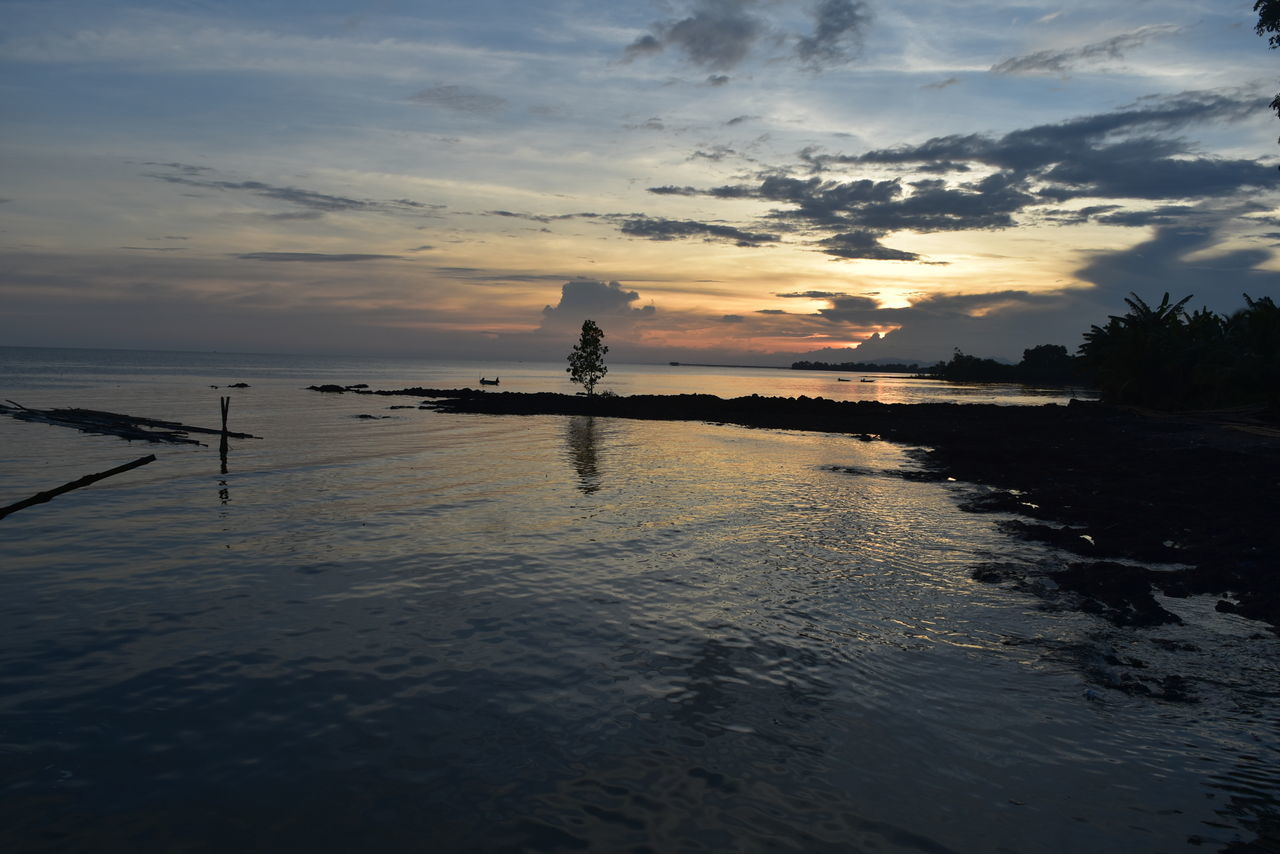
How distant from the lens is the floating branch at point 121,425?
40562 mm

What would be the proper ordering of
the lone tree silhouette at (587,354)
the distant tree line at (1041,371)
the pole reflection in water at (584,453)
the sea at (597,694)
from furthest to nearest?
the distant tree line at (1041,371)
the lone tree silhouette at (587,354)
the pole reflection in water at (584,453)
the sea at (597,694)

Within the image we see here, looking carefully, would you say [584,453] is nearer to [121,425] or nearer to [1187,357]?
[121,425]

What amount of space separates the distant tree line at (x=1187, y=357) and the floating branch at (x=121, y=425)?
59.6 m

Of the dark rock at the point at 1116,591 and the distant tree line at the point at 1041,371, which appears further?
the distant tree line at the point at 1041,371

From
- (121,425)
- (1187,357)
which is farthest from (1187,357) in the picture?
(121,425)

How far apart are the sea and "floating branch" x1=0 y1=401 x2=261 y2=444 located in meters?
20.9

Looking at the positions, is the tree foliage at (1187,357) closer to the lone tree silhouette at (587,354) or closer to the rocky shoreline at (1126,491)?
the rocky shoreline at (1126,491)

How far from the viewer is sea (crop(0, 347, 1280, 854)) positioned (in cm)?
752

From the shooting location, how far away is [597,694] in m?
10.5

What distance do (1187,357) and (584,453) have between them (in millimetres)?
49972

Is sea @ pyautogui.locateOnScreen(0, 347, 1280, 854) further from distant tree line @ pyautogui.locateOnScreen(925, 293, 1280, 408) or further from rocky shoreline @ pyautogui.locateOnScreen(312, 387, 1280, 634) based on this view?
distant tree line @ pyautogui.locateOnScreen(925, 293, 1280, 408)

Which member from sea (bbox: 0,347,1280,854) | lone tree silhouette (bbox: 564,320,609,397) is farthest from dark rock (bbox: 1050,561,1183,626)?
lone tree silhouette (bbox: 564,320,609,397)

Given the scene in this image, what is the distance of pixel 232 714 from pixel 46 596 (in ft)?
26.0

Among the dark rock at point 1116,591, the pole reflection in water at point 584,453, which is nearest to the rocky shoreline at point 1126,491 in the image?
the dark rock at point 1116,591
